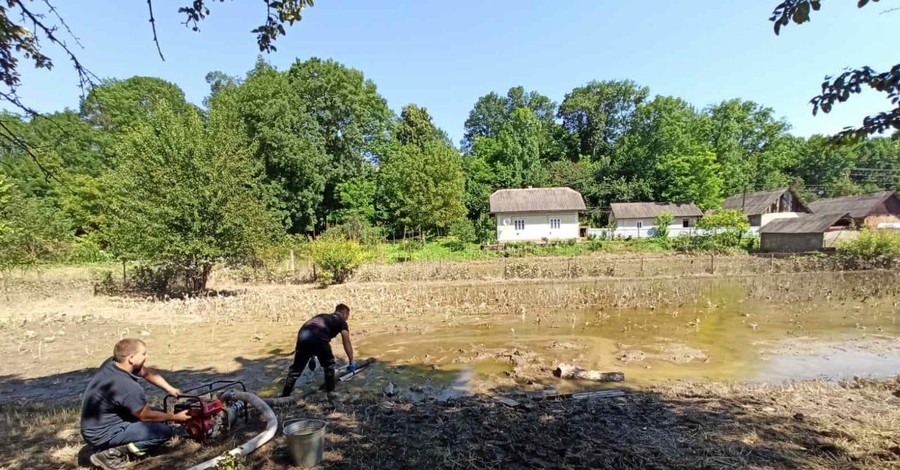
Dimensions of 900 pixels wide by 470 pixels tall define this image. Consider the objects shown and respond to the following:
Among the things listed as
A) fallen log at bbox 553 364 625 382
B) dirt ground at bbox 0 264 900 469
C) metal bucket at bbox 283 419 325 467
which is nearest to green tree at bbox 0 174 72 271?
dirt ground at bbox 0 264 900 469

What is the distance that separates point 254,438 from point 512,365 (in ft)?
19.4

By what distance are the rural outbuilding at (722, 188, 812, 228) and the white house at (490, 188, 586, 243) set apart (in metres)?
16.1

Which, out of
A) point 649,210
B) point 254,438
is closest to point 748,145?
point 649,210

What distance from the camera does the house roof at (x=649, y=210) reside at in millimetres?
40156

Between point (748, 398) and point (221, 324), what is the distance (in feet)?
42.4

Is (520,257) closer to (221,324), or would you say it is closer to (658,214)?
(658,214)

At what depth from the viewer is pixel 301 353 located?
22.2 feet

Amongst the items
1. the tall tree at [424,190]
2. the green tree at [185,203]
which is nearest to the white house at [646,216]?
the tall tree at [424,190]

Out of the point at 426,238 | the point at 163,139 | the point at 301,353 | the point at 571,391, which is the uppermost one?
the point at 163,139

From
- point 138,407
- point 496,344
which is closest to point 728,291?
point 496,344

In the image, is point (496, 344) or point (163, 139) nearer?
point (496, 344)

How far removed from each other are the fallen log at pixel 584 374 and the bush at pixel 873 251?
876 inches

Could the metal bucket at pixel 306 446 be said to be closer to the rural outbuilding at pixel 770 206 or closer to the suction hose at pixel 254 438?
the suction hose at pixel 254 438

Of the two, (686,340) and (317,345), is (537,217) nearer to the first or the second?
(686,340)
